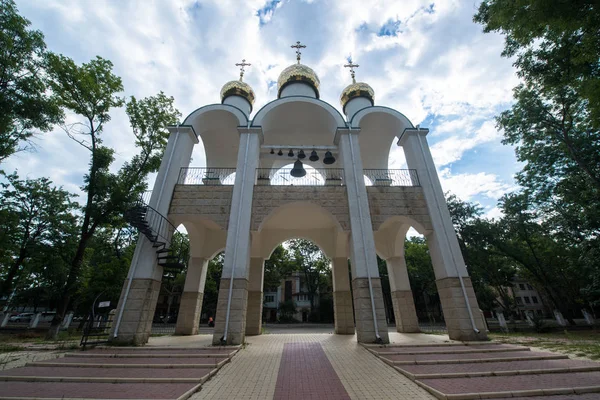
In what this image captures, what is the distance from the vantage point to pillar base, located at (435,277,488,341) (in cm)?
866

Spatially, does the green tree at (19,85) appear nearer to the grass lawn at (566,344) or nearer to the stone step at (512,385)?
the stone step at (512,385)

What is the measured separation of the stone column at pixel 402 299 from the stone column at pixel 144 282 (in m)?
11.1

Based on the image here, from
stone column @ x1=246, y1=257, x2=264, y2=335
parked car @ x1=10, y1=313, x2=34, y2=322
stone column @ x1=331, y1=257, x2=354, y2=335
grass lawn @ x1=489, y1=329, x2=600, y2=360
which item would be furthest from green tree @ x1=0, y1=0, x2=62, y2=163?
parked car @ x1=10, y1=313, x2=34, y2=322

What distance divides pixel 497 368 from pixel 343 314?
8.14 metres

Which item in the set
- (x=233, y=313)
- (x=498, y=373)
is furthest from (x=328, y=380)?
(x=233, y=313)

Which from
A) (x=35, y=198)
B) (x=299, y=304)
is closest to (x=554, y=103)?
(x=35, y=198)

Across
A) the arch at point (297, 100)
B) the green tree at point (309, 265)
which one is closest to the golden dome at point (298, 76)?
the arch at point (297, 100)

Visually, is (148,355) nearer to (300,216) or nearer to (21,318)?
(300,216)

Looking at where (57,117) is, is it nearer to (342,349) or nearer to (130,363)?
(130,363)

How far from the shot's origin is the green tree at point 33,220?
1592 centimetres

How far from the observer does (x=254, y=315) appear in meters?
12.9

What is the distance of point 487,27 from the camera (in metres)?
6.75

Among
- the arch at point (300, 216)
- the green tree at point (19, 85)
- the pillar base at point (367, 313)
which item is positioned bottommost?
the pillar base at point (367, 313)

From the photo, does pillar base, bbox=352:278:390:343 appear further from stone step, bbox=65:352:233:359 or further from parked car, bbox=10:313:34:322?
parked car, bbox=10:313:34:322
